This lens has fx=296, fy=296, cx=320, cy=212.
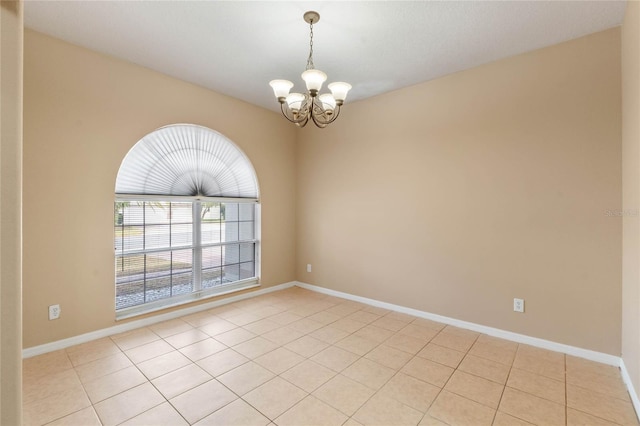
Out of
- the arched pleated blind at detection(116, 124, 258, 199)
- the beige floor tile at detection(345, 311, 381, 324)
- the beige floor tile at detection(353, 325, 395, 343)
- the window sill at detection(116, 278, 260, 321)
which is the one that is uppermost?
the arched pleated blind at detection(116, 124, 258, 199)

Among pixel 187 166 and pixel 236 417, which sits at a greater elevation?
pixel 187 166

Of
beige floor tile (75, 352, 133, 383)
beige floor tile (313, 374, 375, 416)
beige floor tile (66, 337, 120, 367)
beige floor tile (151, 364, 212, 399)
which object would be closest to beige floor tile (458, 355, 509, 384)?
beige floor tile (313, 374, 375, 416)

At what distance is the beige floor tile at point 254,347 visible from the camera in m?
2.70

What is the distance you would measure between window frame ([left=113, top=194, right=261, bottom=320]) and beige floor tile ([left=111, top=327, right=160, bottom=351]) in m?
0.19

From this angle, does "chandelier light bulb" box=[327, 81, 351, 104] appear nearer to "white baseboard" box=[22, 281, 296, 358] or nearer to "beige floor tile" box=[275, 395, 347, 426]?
"beige floor tile" box=[275, 395, 347, 426]

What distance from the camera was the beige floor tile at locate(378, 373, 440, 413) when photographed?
2029mm

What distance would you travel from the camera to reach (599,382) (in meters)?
2.27

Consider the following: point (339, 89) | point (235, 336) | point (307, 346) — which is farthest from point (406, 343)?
point (339, 89)

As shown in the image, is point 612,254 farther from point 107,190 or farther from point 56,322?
point 56,322

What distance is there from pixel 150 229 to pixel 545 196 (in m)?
4.15

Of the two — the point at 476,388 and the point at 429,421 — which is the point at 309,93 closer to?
the point at 429,421

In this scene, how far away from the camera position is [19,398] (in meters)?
1.03

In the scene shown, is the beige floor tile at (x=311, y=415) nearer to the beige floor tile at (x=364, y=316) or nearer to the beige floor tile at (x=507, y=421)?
the beige floor tile at (x=507, y=421)

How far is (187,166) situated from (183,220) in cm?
68
